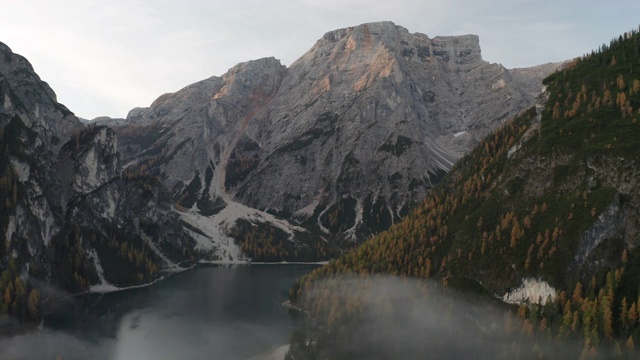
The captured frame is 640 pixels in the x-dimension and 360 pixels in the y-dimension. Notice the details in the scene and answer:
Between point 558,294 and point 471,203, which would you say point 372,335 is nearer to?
point 558,294

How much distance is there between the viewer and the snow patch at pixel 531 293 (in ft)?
458

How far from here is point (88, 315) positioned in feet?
649

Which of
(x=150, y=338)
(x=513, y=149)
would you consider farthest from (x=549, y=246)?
(x=150, y=338)

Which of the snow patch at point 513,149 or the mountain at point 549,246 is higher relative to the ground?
the snow patch at point 513,149

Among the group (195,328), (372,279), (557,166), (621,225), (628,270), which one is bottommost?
(195,328)

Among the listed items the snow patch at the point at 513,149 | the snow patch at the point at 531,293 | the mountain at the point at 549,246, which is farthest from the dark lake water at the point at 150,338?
the snow patch at the point at 513,149

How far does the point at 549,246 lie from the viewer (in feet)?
484

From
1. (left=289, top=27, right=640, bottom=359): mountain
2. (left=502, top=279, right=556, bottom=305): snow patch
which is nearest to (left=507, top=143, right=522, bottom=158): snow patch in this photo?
(left=289, top=27, right=640, bottom=359): mountain

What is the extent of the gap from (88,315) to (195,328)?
1904 inches

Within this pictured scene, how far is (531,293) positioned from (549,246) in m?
15.1

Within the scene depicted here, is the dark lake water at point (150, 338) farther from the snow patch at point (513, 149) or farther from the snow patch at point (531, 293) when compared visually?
the snow patch at point (513, 149)

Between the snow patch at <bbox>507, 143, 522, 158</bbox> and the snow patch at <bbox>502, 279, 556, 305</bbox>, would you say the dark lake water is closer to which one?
the snow patch at <bbox>502, 279, 556, 305</bbox>

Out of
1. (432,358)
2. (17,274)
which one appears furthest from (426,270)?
(17,274)

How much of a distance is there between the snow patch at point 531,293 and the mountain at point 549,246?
31 centimetres
